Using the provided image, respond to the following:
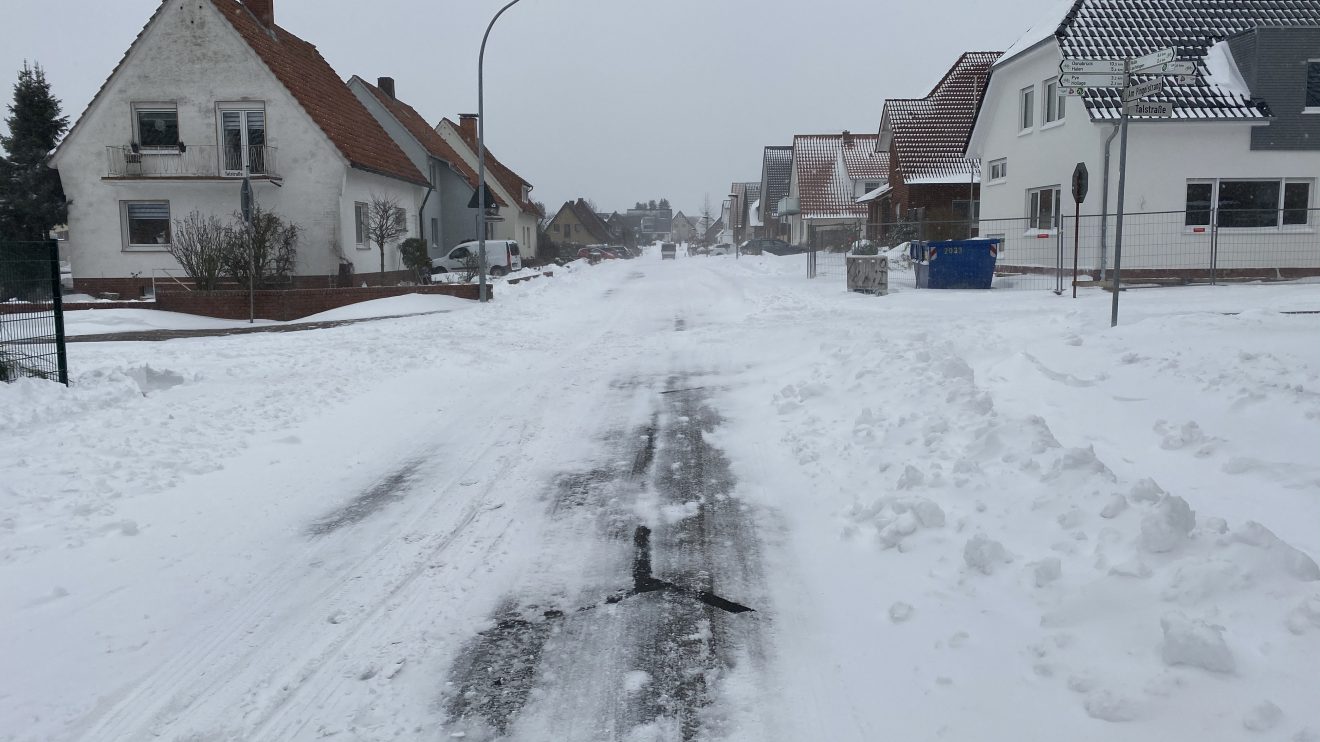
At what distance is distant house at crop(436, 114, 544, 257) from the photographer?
162 feet

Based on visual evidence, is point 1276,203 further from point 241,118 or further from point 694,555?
point 241,118

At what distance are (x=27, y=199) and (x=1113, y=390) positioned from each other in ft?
128

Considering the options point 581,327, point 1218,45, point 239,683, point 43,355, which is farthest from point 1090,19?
point 239,683

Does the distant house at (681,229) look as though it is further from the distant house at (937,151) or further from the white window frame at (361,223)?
the white window frame at (361,223)

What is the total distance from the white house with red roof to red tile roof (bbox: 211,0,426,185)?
0.10 meters

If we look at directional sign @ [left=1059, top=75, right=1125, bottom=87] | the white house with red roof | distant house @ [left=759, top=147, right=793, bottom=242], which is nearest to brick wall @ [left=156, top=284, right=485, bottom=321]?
the white house with red roof

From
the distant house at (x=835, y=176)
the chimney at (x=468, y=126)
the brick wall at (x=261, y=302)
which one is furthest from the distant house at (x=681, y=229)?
the brick wall at (x=261, y=302)

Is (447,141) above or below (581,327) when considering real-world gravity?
above

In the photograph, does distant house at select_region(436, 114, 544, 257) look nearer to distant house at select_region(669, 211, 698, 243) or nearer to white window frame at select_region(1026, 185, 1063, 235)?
white window frame at select_region(1026, 185, 1063, 235)

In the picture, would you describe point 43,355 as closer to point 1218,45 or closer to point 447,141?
point 1218,45

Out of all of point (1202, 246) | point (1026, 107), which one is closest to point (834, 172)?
point (1026, 107)

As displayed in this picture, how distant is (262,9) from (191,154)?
5851mm

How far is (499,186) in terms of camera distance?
4891cm

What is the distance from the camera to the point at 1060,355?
30.5 feet
